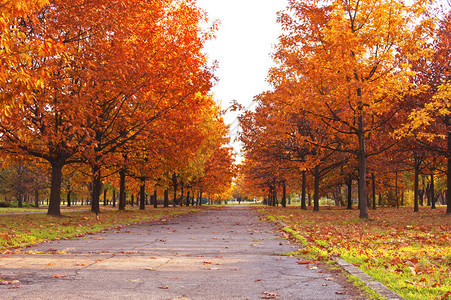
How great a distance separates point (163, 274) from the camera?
6.28 m

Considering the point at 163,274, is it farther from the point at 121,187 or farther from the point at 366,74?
the point at 121,187

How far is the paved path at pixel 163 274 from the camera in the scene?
5.04m

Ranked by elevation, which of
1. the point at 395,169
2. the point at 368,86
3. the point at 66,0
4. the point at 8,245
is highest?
the point at 66,0

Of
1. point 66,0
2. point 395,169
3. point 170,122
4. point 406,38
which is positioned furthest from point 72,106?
point 395,169

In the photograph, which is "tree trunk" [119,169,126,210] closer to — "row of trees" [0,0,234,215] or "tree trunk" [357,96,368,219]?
"row of trees" [0,0,234,215]

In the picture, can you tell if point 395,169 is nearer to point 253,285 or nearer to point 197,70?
point 197,70

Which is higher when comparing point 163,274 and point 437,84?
point 437,84

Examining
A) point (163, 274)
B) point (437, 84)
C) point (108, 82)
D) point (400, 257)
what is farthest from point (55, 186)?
point (437, 84)

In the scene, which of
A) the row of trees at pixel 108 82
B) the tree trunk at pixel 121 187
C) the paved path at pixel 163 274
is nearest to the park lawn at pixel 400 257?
the paved path at pixel 163 274

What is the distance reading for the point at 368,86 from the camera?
1631cm

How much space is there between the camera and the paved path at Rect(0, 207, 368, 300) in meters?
5.04

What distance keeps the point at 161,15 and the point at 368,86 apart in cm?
1080

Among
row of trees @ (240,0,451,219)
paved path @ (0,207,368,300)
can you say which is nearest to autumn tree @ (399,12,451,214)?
row of trees @ (240,0,451,219)

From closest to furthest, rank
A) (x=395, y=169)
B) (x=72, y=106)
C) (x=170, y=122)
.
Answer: (x=72, y=106)
(x=170, y=122)
(x=395, y=169)
